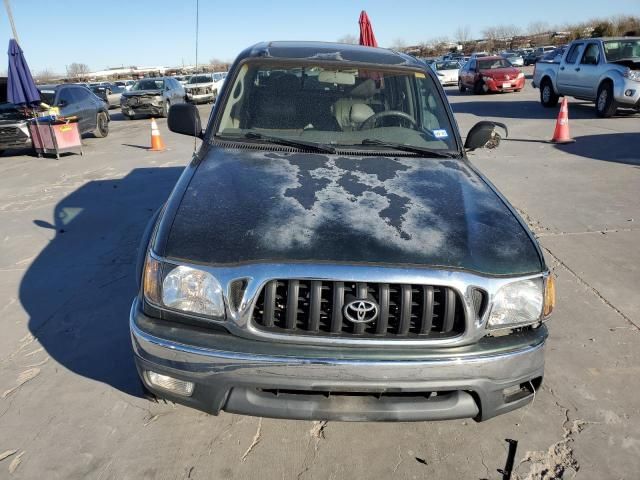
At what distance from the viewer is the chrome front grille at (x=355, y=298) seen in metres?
1.95

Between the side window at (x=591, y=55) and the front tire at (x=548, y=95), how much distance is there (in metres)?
1.90

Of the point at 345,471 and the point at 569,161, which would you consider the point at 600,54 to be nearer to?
the point at 569,161

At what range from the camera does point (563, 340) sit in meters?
3.26

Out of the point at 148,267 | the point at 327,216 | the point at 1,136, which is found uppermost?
the point at 327,216

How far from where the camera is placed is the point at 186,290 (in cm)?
204

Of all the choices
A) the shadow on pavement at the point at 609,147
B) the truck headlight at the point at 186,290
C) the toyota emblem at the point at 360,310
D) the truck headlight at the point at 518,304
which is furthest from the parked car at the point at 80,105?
the truck headlight at the point at 518,304

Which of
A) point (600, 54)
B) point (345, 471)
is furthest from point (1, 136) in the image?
point (600, 54)

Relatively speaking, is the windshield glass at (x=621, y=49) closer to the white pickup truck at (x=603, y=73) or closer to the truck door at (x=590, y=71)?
the white pickup truck at (x=603, y=73)

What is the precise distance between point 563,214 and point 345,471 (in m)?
4.70

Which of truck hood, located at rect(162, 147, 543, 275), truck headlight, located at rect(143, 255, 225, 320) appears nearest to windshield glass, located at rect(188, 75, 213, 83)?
truck hood, located at rect(162, 147, 543, 275)

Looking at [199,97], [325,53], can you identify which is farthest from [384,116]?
[199,97]

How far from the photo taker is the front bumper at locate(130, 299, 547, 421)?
1.93 m

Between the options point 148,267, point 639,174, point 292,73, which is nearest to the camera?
point 148,267

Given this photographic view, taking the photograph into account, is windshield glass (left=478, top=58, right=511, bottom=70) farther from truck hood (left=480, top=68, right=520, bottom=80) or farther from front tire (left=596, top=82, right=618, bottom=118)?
front tire (left=596, top=82, right=618, bottom=118)
